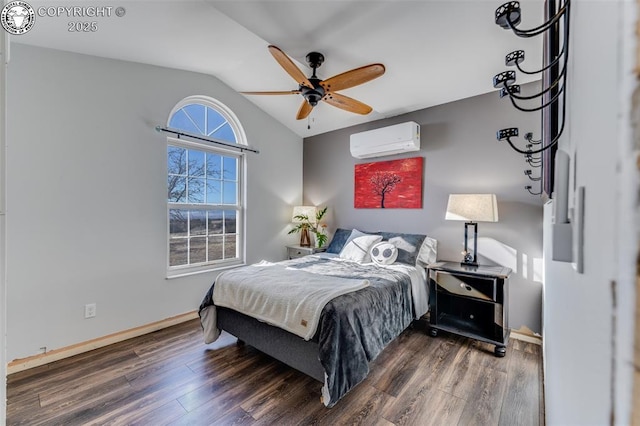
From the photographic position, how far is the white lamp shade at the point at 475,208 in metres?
2.52

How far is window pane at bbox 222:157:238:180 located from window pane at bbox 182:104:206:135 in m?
0.46

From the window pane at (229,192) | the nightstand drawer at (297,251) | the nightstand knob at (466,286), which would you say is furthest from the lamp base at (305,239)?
the nightstand knob at (466,286)

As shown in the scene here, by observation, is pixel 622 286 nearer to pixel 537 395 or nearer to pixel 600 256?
pixel 600 256

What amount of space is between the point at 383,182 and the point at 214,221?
2.31 meters

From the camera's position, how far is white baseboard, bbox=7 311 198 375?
211 centimetres

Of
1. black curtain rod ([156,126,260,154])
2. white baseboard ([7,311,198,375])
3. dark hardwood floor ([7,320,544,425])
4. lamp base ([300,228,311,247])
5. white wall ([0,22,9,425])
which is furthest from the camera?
lamp base ([300,228,311,247])

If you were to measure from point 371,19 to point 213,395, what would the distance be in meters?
2.93

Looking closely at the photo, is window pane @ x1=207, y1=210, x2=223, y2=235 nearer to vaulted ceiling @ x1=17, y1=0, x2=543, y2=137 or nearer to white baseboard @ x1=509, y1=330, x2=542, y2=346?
vaulted ceiling @ x1=17, y1=0, x2=543, y2=137

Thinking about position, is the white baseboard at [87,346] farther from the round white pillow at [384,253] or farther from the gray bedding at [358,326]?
Result: the round white pillow at [384,253]

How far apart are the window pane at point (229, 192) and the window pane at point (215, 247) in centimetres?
49

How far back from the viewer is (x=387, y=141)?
10.9 ft

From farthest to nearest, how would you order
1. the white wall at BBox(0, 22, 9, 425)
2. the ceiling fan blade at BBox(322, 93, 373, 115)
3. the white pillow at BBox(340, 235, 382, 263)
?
the white pillow at BBox(340, 235, 382, 263)
the ceiling fan blade at BBox(322, 93, 373, 115)
the white wall at BBox(0, 22, 9, 425)

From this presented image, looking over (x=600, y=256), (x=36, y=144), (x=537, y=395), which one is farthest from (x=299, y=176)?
(x=600, y=256)

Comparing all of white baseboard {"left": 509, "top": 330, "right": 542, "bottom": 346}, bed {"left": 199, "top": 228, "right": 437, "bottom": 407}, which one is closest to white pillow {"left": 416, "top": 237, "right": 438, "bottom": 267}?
bed {"left": 199, "top": 228, "right": 437, "bottom": 407}
